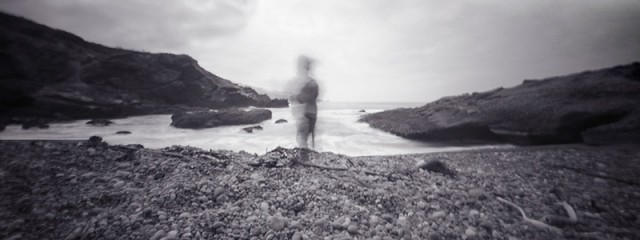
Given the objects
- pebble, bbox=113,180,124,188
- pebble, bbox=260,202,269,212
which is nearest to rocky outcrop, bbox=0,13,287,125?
pebble, bbox=113,180,124,188

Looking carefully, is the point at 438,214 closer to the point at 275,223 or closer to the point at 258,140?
the point at 275,223

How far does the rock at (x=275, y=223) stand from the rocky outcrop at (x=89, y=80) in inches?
853

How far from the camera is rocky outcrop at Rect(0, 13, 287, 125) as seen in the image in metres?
17.0

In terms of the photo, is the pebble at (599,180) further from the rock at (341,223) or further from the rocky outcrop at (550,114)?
the rocky outcrop at (550,114)

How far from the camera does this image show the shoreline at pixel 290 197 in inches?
104

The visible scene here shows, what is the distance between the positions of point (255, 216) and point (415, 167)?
12.2ft

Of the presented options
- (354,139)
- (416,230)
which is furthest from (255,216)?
(354,139)

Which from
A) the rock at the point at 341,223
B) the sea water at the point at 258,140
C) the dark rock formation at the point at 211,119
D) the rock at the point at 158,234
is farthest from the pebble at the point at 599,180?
the dark rock formation at the point at 211,119

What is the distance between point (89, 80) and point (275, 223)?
2906 centimetres

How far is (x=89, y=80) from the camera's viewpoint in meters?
21.5

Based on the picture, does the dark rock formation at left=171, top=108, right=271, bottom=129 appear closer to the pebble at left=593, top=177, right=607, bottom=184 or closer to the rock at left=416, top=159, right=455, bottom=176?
the rock at left=416, top=159, right=455, bottom=176

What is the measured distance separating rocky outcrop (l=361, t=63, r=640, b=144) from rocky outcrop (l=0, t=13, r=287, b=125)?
22.1 meters

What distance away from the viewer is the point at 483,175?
4.71 m

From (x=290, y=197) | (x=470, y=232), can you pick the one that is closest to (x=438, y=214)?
(x=470, y=232)
